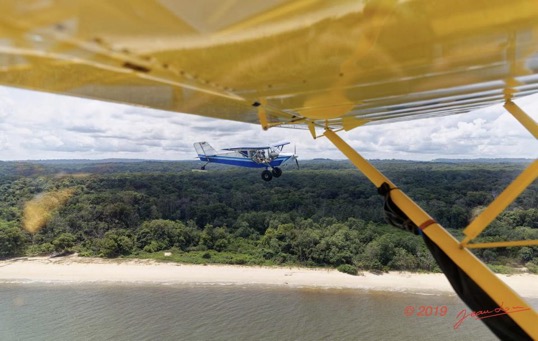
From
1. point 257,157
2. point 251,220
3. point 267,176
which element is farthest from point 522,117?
point 251,220

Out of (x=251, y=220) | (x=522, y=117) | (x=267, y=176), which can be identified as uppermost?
(x=522, y=117)

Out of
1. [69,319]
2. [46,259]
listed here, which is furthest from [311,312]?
[46,259]

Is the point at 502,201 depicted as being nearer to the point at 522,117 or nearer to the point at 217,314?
the point at 522,117

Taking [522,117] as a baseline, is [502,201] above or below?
below

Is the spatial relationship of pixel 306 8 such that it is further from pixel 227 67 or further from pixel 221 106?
pixel 221 106

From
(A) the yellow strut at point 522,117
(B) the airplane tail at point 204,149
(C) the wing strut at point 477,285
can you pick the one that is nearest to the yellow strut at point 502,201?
(C) the wing strut at point 477,285

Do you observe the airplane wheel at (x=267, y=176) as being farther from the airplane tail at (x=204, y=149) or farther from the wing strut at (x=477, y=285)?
the wing strut at (x=477, y=285)
